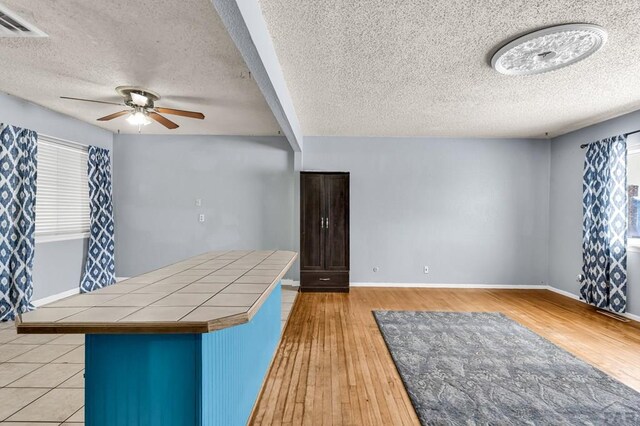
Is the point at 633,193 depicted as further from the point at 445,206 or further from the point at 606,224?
the point at 445,206

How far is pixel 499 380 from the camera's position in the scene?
2.34 meters

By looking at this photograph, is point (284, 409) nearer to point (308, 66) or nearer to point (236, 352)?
point (236, 352)

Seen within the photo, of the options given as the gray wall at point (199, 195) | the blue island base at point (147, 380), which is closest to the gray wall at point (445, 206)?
the gray wall at point (199, 195)

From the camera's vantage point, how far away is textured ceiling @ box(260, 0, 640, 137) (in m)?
1.96

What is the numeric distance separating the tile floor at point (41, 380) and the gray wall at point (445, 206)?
374 centimetres

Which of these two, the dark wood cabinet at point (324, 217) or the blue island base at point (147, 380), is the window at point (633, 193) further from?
the blue island base at point (147, 380)

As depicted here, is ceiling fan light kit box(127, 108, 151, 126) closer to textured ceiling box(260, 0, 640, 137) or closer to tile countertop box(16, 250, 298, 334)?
textured ceiling box(260, 0, 640, 137)

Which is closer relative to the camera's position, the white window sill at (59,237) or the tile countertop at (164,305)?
the tile countertop at (164,305)

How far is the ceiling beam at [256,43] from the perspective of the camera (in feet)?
5.26

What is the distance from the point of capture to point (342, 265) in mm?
4734

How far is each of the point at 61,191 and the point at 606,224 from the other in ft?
23.5

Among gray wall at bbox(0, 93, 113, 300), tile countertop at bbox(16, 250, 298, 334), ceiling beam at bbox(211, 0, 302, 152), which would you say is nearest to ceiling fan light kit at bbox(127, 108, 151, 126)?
ceiling beam at bbox(211, 0, 302, 152)

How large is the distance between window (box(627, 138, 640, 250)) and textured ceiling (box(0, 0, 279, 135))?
4613mm

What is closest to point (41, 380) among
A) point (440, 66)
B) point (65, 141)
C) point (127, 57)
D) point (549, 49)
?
point (127, 57)
